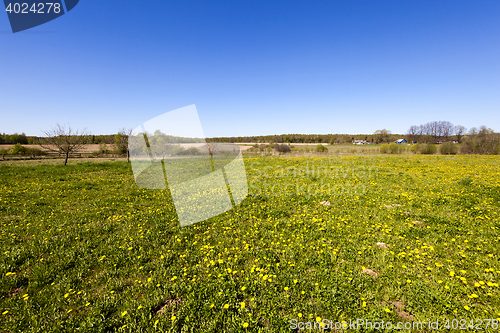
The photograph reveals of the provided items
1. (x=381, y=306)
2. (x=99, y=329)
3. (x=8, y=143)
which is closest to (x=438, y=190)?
(x=381, y=306)

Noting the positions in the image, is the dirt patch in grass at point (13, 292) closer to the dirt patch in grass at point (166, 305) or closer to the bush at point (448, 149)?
the dirt patch in grass at point (166, 305)

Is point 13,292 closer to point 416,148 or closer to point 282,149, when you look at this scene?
point 282,149

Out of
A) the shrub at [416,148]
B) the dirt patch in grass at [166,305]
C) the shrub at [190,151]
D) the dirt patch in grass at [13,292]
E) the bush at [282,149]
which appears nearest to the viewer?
the dirt patch in grass at [166,305]

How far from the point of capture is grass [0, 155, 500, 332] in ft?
12.7

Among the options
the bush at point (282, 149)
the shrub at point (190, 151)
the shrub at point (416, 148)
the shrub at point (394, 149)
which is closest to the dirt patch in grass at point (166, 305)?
the shrub at point (190, 151)

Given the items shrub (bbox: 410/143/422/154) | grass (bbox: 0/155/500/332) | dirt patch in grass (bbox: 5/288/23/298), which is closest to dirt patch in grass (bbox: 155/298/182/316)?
grass (bbox: 0/155/500/332)

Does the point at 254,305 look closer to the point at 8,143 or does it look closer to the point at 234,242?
the point at 234,242

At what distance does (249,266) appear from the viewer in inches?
214

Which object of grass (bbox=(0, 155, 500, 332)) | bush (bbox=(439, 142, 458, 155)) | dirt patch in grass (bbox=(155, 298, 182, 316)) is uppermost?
bush (bbox=(439, 142, 458, 155))

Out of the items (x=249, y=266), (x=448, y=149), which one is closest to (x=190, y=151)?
(x=249, y=266)

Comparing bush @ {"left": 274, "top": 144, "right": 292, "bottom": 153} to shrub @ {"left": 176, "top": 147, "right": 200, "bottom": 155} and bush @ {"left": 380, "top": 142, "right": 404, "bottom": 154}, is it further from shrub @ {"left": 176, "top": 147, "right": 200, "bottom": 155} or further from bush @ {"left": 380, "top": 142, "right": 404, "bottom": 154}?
bush @ {"left": 380, "top": 142, "right": 404, "bottom": 154}

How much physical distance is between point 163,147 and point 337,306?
190 feet

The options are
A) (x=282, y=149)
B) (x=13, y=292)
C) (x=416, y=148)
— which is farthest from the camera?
(x=282, y=149)

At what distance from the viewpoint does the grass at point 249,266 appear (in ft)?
12.7
